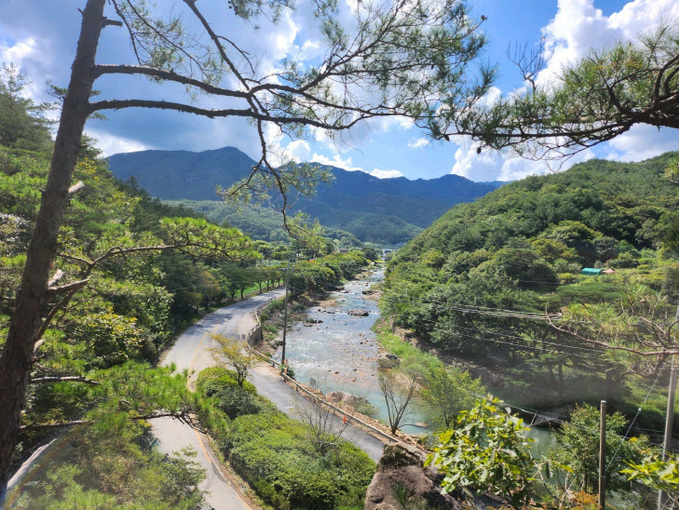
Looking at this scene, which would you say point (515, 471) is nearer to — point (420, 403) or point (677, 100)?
point (677, 100)

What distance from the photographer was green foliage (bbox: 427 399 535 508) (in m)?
2.13

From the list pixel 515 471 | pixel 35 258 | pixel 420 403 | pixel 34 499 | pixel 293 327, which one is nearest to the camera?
pixel 35 258

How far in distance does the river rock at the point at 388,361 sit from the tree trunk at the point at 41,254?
67.9 ft

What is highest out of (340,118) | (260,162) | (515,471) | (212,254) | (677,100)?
(340,118)

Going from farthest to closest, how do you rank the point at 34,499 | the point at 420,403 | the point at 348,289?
the point at 348,289 → the point at 420,403 → the point at 34,499

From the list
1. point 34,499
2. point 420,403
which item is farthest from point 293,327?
point 34,499

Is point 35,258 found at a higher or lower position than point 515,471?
higher

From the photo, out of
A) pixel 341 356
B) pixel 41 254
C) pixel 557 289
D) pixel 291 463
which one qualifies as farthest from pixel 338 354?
pixel 41 254

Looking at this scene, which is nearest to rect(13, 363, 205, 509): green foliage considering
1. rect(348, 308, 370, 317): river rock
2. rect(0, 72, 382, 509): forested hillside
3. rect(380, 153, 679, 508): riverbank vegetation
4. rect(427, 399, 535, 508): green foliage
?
rect(0, 72, 382, 509): forested hillside

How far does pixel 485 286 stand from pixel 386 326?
11457 mm

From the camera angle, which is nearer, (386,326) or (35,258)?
(35,258)

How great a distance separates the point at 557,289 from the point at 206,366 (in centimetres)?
2381

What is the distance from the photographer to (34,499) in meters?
2.69

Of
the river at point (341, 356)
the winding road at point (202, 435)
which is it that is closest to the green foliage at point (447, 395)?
the river at point (341, 356)
